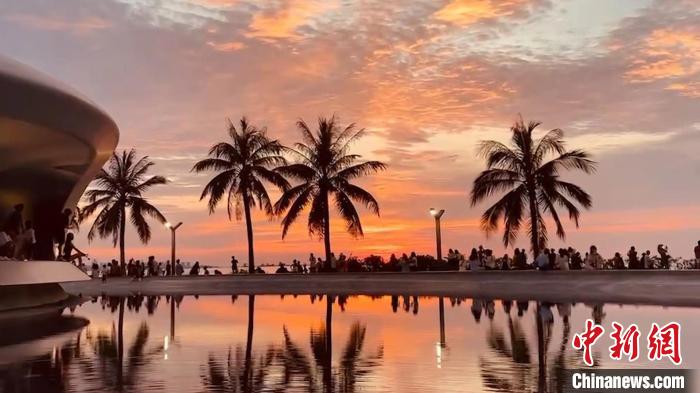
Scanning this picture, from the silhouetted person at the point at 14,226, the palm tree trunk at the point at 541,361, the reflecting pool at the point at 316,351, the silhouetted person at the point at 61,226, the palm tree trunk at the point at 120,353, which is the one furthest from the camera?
the silhouetted person at the point at 61,226

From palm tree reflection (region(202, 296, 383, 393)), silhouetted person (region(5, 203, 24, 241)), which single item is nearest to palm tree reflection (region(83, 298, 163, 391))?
palm tree reflection (region(202, 296, 383, 393))

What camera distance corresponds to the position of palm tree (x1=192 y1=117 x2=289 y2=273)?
3516 cm

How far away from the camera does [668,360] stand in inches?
329

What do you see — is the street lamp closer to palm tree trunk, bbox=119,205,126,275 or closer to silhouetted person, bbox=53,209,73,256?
silhouetted person, bbox=53,209,73,256

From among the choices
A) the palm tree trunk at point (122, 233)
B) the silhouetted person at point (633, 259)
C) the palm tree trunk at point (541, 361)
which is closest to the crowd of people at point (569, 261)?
the silhouetted person at point (633, 259)

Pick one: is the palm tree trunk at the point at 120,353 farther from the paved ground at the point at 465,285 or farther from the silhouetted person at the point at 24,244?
the paved ground at the point at 465,285

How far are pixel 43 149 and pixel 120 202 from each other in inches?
842

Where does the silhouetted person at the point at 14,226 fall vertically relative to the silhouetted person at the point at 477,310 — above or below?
above

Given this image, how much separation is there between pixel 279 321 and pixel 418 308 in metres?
4.82

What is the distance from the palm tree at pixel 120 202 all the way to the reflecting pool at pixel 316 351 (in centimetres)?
2448

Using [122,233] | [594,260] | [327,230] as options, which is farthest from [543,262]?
[122,233]

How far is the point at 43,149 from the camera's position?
19422 mm

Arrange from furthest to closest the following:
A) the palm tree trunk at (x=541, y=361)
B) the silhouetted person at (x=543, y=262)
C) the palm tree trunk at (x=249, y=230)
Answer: the palm tree trunk at (x=249, y=230) → the silhouetted person at (x=543, y=262) → the palm tree trunk at (x=541, y=361)

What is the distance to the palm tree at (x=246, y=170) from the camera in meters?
35.2
